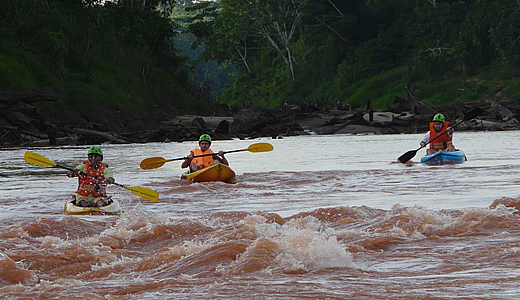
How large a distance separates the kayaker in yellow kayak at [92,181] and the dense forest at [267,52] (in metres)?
15.9

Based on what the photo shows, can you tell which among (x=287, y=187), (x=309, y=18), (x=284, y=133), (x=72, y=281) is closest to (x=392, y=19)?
(x=309, y=18)

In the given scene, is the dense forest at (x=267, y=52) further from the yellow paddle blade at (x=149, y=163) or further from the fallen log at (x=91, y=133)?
the yellow paddle blade at (x=149, y=163)

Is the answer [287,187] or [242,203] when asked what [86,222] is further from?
[287,187]

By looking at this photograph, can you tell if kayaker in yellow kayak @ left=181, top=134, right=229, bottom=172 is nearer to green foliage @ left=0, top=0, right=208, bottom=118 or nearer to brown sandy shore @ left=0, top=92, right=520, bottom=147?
brown sandy shore @ left=0, top=92, right=520, bottom=147

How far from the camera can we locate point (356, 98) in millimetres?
46562

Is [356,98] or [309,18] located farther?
[309,18]

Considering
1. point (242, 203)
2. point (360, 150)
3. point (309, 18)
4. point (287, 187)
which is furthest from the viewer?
point (309, 18)

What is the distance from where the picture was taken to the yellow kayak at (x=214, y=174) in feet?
39.2

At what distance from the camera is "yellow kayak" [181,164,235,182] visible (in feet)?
39.2

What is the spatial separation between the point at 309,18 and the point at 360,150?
3161cm

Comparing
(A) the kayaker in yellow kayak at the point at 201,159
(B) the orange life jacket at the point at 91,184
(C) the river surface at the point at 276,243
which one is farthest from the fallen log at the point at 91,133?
(B) the orange life jacket at the point at 91,184

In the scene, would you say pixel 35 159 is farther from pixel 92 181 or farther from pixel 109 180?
pixel 109 180

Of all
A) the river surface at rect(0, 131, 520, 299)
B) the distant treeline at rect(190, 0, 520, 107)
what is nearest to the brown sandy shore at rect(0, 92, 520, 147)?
the distant treeline at rect(190, 0, 520, 107)

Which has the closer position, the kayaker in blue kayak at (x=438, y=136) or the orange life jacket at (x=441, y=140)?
the kayaker in blue kayak at (x=438, y=136)
